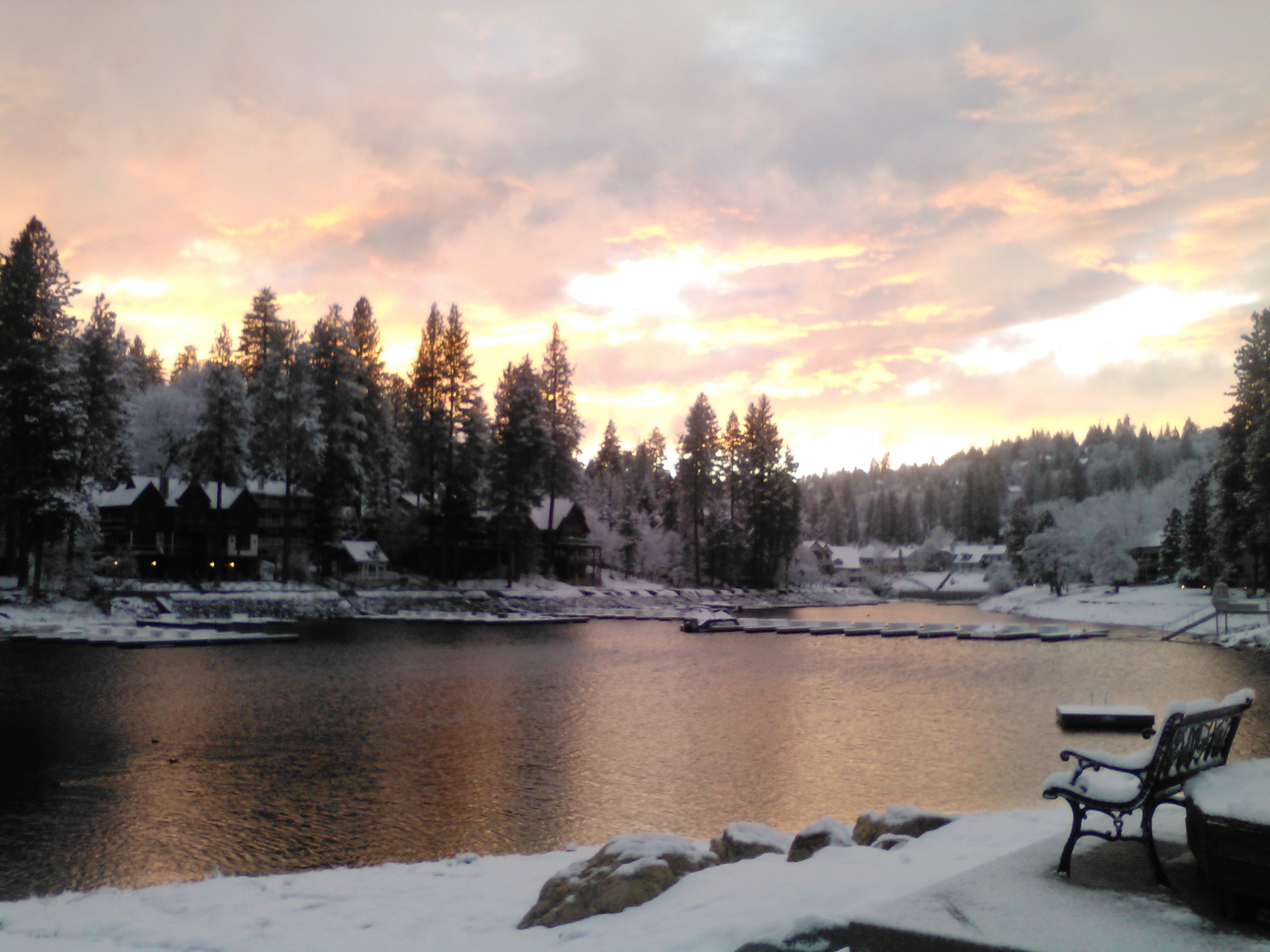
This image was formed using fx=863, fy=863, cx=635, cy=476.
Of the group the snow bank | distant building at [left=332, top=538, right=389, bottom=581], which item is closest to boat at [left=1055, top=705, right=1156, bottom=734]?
the snow bank

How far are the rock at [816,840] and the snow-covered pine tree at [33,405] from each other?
46522mm

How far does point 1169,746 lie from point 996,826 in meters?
4.32

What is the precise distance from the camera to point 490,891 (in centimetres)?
916

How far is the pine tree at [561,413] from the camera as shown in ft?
265

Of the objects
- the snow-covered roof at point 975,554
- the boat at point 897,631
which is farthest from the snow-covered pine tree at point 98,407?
the snow-covered roof at point 975,554

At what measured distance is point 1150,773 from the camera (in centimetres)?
628

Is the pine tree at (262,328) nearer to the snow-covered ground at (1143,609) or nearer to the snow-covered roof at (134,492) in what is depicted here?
the snow-covered roof at (134,492)

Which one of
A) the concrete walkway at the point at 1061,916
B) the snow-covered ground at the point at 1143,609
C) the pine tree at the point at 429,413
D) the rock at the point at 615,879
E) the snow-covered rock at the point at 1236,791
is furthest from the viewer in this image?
the pine tree at the point at 429,413

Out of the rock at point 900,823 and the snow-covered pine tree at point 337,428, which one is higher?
the snow-covered pine tree at point 337,428

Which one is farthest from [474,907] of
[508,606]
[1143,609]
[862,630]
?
[1143,609]

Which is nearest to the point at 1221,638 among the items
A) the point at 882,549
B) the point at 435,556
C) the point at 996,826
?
the point at 996,826

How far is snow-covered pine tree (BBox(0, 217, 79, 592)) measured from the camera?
44375mm

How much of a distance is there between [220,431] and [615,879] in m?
60.0

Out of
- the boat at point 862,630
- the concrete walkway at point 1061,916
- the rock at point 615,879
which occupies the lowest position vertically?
the boat at point 862,630
